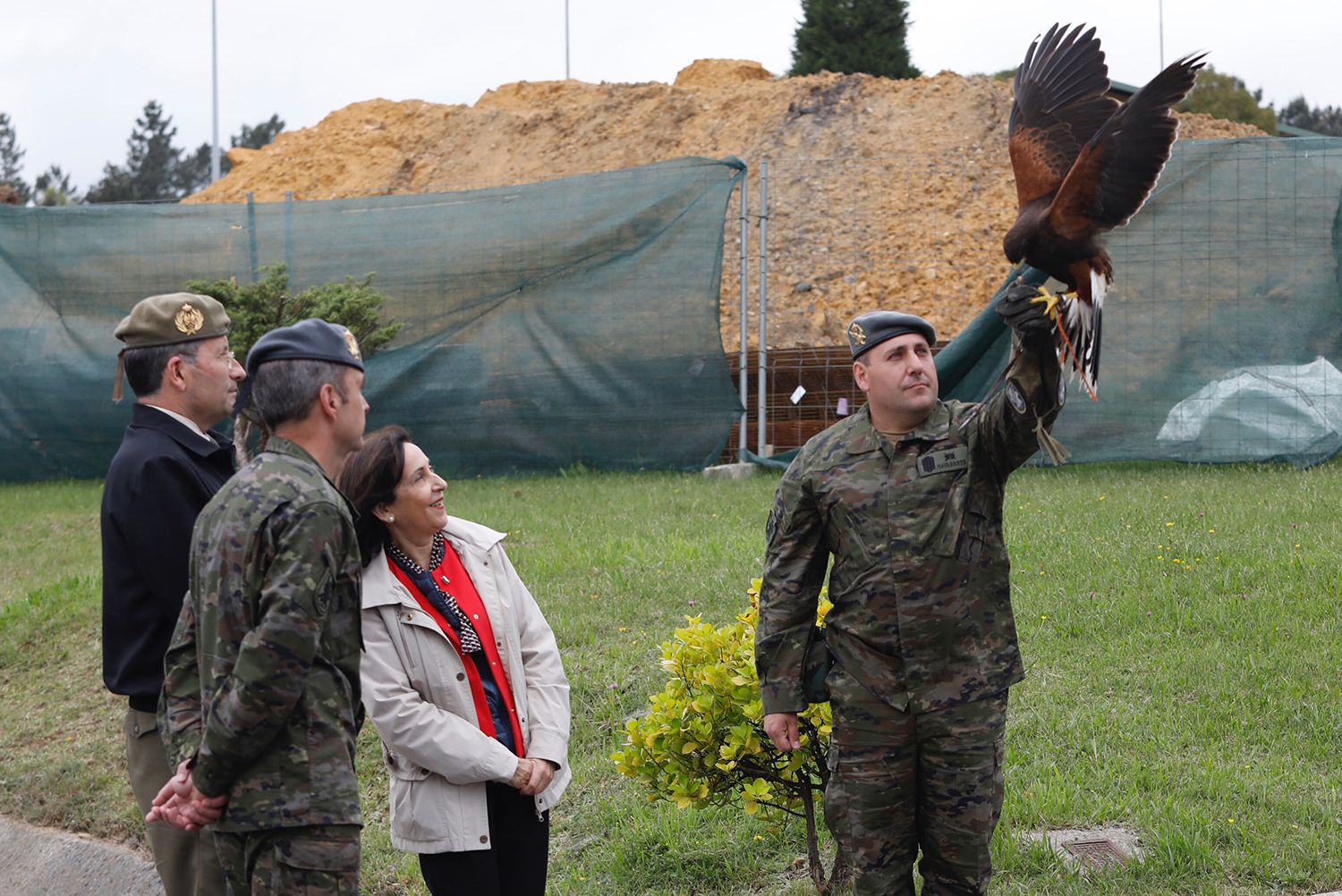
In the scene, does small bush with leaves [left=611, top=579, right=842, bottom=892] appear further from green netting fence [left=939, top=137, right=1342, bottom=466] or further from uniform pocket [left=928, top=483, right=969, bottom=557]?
green netting fence [left=939, top=137, right=1342, bottom=466]

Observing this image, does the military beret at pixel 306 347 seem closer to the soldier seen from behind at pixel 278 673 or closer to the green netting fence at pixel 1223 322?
the soldier seen from behind at pixel 278 673

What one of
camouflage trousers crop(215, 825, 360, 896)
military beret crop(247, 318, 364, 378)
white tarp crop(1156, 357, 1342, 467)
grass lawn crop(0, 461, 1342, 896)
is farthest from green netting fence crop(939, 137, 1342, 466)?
camouflage trousers crop(215, 825, 360, 896)

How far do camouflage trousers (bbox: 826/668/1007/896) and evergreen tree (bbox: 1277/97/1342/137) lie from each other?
43534 mm

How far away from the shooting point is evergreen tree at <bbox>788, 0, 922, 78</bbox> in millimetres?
28062

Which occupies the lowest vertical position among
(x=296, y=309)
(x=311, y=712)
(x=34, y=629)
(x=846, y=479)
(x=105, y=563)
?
(x=34, y=629)

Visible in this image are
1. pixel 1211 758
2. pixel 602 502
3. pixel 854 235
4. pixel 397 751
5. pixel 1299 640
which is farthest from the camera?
pixel 854 235

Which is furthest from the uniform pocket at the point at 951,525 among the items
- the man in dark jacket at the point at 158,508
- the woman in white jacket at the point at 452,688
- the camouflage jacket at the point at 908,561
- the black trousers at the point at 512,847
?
the man in dark jacket at the point at 158,508

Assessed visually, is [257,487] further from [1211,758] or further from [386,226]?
[386,226]

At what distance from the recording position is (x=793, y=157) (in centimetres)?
2248

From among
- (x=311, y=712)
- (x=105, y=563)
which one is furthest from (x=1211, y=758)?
(x=105, y=563)

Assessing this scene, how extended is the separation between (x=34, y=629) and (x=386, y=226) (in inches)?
191

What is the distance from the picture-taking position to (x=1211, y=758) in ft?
13.8

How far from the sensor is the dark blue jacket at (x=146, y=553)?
2.96 meters

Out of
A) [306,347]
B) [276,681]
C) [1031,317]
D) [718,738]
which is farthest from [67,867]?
[1031,317]
